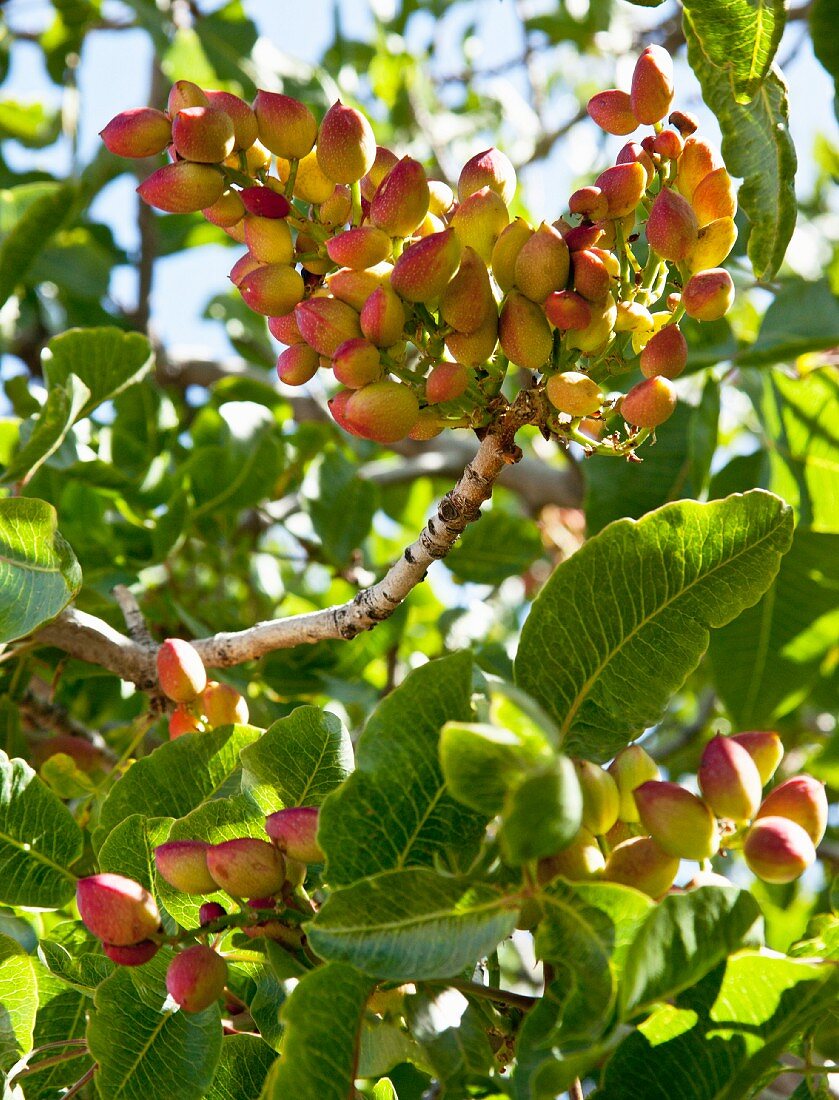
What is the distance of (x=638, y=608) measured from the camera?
0.73 meters

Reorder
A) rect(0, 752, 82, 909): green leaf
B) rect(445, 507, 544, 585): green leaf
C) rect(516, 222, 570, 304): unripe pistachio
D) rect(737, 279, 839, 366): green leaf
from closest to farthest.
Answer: rect(516, 222, 570, 304): unripe pistachio
rect(0, 752, 82, 909): green leaf
rect(737, 279, 839, 366): green leaf
rect(445, 507, 544, 585): green leaf

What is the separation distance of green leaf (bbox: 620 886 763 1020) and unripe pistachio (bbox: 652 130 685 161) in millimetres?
530

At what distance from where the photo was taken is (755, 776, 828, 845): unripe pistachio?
660 millimetres

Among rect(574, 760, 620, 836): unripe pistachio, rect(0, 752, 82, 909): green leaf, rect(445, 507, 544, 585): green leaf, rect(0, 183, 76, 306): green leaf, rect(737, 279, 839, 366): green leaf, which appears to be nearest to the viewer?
rect(574, 760, 620, 836): unripe pistachio

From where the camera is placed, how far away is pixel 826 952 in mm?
696

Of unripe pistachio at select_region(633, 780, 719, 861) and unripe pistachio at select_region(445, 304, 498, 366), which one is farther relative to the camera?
unripe pistachio at select_region(445, 304, 498, 366)

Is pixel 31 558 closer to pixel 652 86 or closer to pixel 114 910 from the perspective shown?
pixel 114 910

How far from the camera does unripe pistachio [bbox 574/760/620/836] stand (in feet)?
2.14

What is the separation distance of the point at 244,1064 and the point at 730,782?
409 millimetres

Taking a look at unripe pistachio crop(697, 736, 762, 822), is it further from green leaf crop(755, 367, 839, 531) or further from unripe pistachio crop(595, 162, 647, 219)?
green leaf crop(755, 367, 839, 531)

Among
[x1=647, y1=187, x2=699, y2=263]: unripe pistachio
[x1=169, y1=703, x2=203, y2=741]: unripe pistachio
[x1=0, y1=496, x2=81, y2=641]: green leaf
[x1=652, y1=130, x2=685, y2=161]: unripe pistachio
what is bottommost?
[x1=169, y1=703, x2=203, y2=741]: unripe pistachio

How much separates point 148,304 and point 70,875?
165 centimetres

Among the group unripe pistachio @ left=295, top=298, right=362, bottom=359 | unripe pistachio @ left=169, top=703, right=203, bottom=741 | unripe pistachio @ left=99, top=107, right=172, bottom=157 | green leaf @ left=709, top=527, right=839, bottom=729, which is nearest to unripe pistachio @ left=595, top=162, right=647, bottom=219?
unripe pistachio @ left=295, top=298, right=362, bottom=359

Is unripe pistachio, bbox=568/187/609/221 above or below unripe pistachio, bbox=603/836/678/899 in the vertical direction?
above
